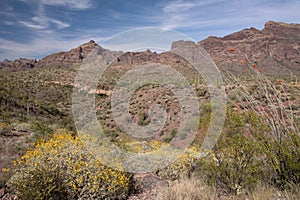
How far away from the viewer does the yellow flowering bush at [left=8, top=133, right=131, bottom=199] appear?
4176 millimetres

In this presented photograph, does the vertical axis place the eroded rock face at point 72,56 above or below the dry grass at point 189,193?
above

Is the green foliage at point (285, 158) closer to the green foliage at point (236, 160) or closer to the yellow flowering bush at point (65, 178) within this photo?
the green foliage at point (236, 160)

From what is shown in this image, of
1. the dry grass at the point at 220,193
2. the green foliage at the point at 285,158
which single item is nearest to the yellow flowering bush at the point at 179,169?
the dry grass at the point at 220,193

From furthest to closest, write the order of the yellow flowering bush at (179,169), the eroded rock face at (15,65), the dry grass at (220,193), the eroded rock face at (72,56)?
the eroded rock face at (15,65) < the eroded rock face at (72,56) < the yellow flowering bush at (179,169) < the dry grass at (220,193)

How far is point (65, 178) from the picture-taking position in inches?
180

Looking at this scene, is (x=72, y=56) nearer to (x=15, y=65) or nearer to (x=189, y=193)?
(x=15, y=65)

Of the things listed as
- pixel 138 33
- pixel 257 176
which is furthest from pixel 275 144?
pixel 138 33

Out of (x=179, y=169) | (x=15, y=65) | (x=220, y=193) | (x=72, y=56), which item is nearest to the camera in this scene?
(x=220, y=193)

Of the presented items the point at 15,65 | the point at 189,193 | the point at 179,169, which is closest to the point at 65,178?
the point at 189,193

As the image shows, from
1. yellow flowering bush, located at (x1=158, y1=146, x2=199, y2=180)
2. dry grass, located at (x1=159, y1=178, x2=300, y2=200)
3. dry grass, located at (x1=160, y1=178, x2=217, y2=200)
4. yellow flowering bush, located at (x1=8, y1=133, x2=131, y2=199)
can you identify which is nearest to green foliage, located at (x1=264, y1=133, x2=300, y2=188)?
dry grass, located at (x1=159, y1=178, x2=300, y2=200)

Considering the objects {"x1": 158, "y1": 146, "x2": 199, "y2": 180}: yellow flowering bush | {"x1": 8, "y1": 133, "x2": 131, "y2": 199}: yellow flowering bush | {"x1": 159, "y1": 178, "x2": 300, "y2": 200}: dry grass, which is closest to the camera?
{"x1": 159, "y1": 178, "x2": 300, "y2": 200}: dry grass

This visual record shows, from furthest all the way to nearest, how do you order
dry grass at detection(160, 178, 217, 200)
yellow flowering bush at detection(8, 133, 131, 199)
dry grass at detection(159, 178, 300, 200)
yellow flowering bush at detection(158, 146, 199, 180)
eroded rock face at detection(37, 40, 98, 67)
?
eroded rock face at detection(37, 40, 98, 67) → yellow flowering bush at detection(158, 146, 199, 180) → yellow flowering bush at detection(8, 133, 131, 199) → dry grass at detection(160, 178, 217, 200) → dry grass at detection(159, 178, 300, 200)

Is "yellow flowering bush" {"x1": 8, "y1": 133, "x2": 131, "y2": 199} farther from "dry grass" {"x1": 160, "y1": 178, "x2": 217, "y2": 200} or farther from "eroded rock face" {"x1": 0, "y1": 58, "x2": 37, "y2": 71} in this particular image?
"eroded rock face" {"x1": 0, "y1": 58, "x2": 37, "y2": 71}

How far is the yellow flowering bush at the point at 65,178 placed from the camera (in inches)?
164
